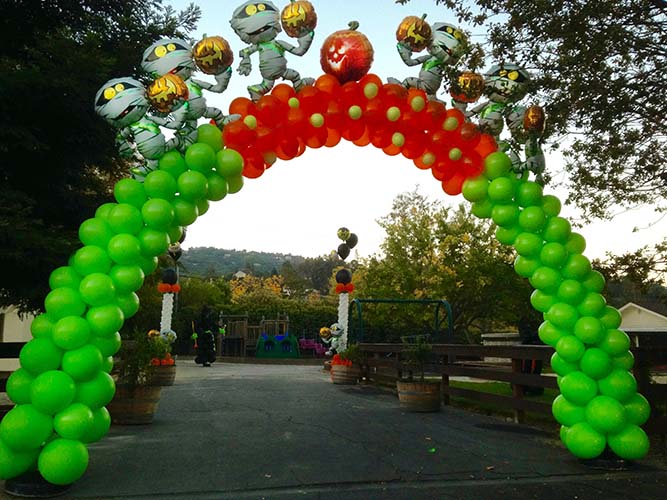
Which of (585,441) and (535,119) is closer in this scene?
(585,441)

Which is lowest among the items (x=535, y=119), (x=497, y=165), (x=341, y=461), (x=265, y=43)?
(x=341, y=461)

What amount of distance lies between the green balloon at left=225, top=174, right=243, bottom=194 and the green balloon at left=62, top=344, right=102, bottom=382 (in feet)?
7.36

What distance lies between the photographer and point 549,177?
1027 centimetres

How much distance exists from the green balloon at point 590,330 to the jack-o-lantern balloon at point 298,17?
4.26 metres

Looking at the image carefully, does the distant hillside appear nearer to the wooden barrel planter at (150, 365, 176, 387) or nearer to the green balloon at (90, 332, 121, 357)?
the wooden barrel planter at (150, 365, 176, 387)

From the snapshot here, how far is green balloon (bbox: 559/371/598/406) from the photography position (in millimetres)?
5273

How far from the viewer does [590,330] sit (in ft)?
17.5

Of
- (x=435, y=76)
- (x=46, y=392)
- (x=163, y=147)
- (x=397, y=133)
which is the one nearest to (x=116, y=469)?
(x=46, y=392)

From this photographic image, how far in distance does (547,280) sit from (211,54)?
4.28 m

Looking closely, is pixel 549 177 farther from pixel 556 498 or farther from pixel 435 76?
pixel 556 498

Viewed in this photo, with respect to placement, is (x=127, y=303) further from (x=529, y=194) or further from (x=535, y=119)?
(x=535, y=119)

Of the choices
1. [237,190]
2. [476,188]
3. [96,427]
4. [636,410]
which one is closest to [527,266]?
[476,188]

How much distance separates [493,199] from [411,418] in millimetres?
3916

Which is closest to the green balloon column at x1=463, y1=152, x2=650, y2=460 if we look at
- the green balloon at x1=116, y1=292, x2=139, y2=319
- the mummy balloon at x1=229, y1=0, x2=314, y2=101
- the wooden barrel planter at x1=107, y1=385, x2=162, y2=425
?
the mummy balloon at x1=229, y1=0, x2=314, y2=101
